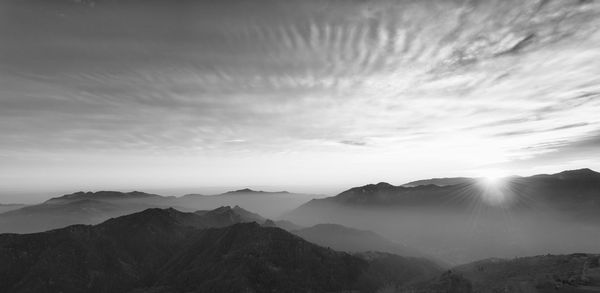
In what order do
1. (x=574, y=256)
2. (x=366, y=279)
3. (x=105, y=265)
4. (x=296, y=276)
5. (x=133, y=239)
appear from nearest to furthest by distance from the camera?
(x=574, y=256) < (x=296, y=276) < (x=366, y=279) < (x=105, y=265) < (x=133, y=239)

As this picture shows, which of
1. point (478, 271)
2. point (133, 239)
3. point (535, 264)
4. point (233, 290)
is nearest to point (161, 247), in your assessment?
point (133, 239)

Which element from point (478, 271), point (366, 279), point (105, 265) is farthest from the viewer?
point (105, 265)

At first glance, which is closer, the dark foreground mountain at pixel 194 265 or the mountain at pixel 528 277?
the mountain at pixel 528 277

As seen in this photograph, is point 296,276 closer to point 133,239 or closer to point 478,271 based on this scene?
point 478,271

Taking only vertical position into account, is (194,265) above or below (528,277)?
below

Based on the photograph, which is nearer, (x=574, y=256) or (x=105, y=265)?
(x=574, y=256)
